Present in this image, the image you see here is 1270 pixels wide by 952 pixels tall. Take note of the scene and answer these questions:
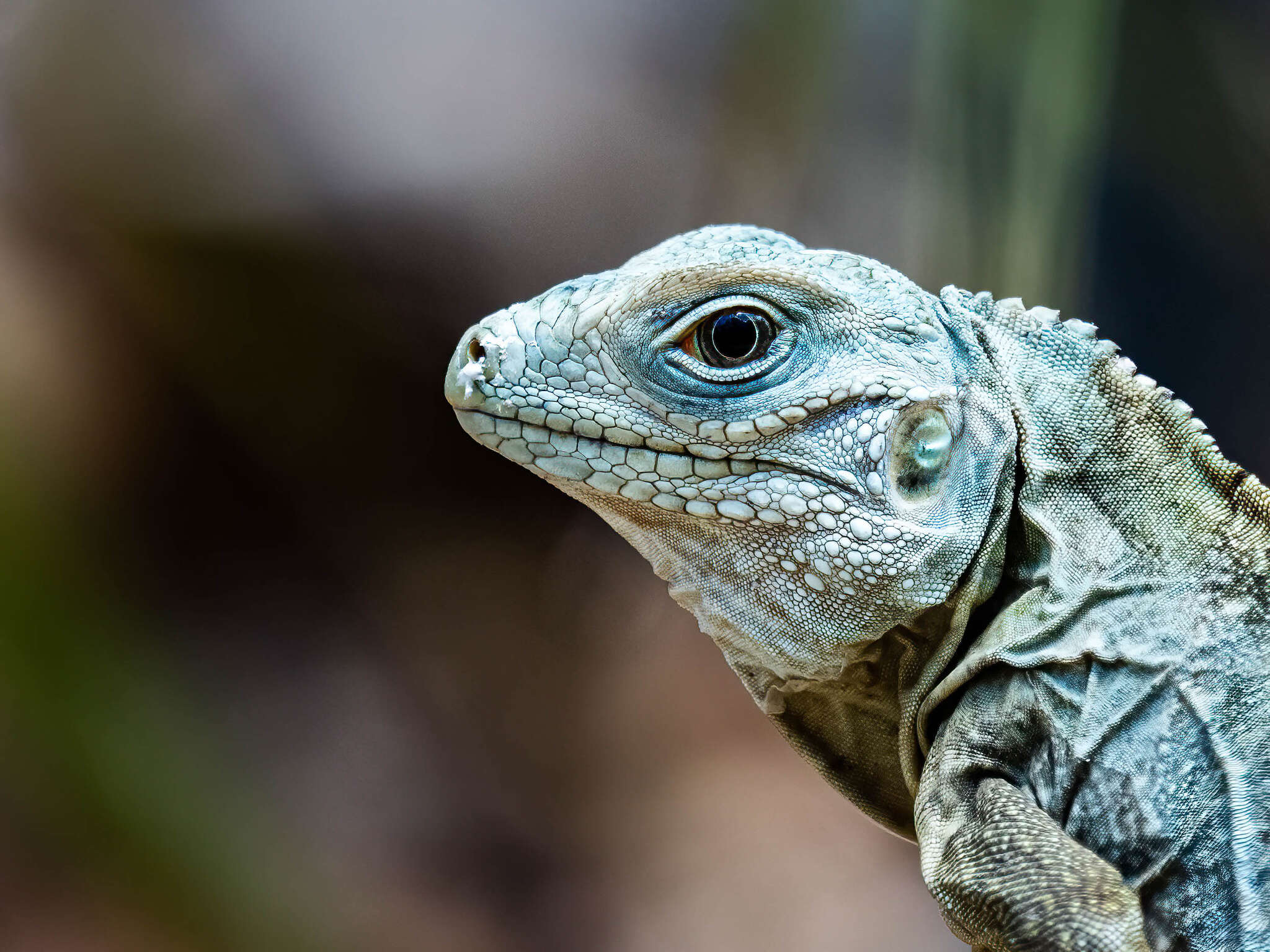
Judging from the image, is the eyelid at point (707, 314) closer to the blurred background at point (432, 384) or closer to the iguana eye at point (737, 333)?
the iguana eye at point (737, 333)

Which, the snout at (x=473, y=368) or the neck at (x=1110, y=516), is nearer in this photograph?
the neck at (x=1110, y=516)

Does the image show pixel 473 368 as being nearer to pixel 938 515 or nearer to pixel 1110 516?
pixel 938 515

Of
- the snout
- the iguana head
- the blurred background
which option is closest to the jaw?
the iguana head

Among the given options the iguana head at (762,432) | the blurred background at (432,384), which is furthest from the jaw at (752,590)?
the blurred background at (432,384)

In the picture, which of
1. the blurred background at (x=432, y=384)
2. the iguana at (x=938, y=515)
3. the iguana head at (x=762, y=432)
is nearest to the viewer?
the iguana at (x=938, y=515)

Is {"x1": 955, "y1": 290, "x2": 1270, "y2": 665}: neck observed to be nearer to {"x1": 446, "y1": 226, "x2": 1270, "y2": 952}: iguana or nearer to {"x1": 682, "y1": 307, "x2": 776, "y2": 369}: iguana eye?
{"x1": 446, "y1": 226, "x2": 1270, "y2": 952}: iguana

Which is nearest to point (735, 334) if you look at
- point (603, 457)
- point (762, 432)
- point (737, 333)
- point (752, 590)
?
point (737, 333)

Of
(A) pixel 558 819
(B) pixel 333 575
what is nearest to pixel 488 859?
(A) pixel 558 819

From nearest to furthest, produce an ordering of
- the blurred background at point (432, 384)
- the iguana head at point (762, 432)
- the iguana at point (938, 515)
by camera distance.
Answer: the iguana at point (938, 515)
the iguana head at point (762, 432)
the blurred background at point (432, 384)
